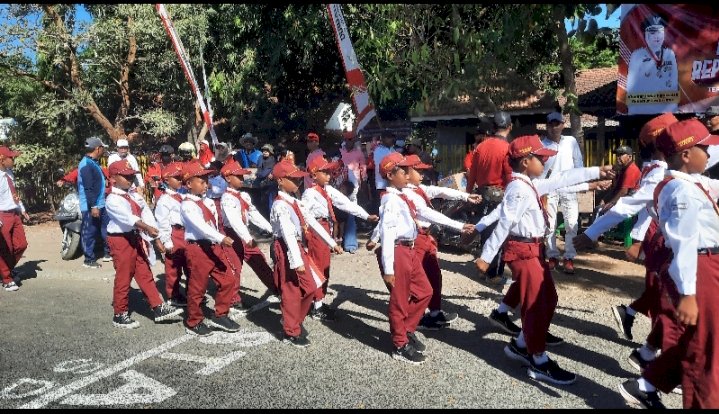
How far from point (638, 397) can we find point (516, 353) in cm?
114

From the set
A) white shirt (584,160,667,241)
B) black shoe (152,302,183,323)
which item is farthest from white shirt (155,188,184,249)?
white shirt (584,160,667,241)

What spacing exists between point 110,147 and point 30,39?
3376 millimetres

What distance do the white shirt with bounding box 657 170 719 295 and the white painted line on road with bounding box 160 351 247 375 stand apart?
3.58 m

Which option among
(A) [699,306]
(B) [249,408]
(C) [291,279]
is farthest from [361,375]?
(A) [699,306]

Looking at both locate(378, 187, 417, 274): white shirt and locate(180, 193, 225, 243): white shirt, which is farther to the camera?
locate(180, 193, 225, 243): white shirt

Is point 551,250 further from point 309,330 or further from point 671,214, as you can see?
point 671,214

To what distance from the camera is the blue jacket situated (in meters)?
9.29

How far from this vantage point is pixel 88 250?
9586mm

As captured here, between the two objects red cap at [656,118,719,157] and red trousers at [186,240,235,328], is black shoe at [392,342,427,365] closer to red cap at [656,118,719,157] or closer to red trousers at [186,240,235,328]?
red trousers at [186,240,235,328]

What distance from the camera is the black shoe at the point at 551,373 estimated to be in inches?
179

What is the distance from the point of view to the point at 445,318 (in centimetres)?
608

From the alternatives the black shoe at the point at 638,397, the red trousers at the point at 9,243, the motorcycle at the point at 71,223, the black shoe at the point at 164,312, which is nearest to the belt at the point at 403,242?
the black shoe at the point at 638,397

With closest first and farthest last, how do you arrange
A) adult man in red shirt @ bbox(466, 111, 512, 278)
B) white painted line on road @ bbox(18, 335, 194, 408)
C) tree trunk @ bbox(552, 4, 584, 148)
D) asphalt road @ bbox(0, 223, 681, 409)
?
asphalt road @ bbox(0, 223, 681, 409) → white painted line on road @ bbox(18, 335, 194, 408) → adult man in red shirt @ bbox(466, 111, 512, 278) → tree trunk @ bbox(552, 4, 584, 148)

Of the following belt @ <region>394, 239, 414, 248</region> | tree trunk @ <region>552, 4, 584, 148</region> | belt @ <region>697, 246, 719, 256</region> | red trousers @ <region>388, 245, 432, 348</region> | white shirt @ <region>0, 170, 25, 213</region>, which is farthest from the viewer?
white shirt @ <region>0, 170, 25, 213</region>
